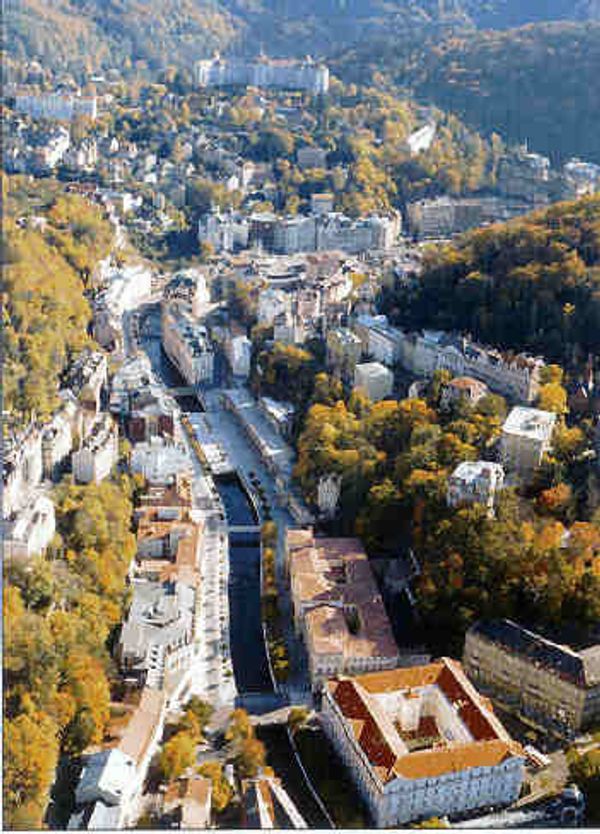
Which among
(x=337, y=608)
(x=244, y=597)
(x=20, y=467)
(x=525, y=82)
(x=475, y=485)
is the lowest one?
(x=244, y=597)

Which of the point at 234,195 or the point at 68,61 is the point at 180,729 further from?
the point at 68,61

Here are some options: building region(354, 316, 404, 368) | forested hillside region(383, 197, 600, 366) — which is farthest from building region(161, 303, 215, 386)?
forested hillside region(383, 197, 600, 366)

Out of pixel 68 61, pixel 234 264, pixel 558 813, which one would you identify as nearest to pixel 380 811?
pixel 558 813

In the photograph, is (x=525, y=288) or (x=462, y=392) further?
(x=525, y=288)

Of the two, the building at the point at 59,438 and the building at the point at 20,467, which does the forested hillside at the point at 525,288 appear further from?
the building at the point at 20,467

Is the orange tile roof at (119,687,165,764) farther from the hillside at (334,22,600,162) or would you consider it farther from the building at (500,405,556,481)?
the hillside at (334,22,600,162)

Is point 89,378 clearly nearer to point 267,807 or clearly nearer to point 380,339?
point 380,339

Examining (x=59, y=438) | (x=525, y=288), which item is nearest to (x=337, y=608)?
(x=59, y=438)
